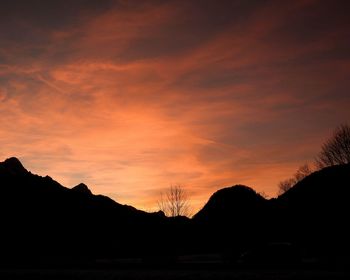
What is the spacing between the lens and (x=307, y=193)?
66.4 m

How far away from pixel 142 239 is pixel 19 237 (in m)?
23.2

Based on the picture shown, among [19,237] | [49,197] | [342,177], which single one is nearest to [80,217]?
[49,197]

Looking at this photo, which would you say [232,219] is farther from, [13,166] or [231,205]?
[13,166]

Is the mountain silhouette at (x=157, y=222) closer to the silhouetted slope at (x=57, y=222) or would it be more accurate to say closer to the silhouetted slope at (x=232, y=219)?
the silhouetted slope at (x=57, y=222)

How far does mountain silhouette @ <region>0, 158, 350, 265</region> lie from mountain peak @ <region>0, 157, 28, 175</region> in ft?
0.93

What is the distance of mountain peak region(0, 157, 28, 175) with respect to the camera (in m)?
86.6

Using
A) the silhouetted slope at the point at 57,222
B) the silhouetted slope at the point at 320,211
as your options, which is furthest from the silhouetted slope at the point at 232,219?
the silhouetted slope at the point at 57,222

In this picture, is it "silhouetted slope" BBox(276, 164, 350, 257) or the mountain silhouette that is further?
the mountain silhouette

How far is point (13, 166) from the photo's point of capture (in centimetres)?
9362

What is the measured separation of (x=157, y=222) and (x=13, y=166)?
39.7 m

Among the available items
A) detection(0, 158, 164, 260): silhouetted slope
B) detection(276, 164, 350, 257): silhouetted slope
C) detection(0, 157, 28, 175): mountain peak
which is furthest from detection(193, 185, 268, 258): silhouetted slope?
detection(0, 157, 28, 175): mountain peak

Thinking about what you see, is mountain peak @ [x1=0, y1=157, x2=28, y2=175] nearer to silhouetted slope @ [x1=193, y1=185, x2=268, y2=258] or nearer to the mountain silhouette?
the mountain silhouette

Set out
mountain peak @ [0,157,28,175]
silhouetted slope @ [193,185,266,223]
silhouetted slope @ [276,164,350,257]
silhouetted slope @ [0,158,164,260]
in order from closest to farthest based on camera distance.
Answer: silhouetted slope @ [276,164,350,257] → silhouetted slope @ [0,158,164,260] → silhouetted slope @ [193,185,266,223] → mountain peak @ [0,157,28,175]

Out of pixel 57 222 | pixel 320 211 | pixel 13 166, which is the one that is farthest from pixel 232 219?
pixel 13 166
